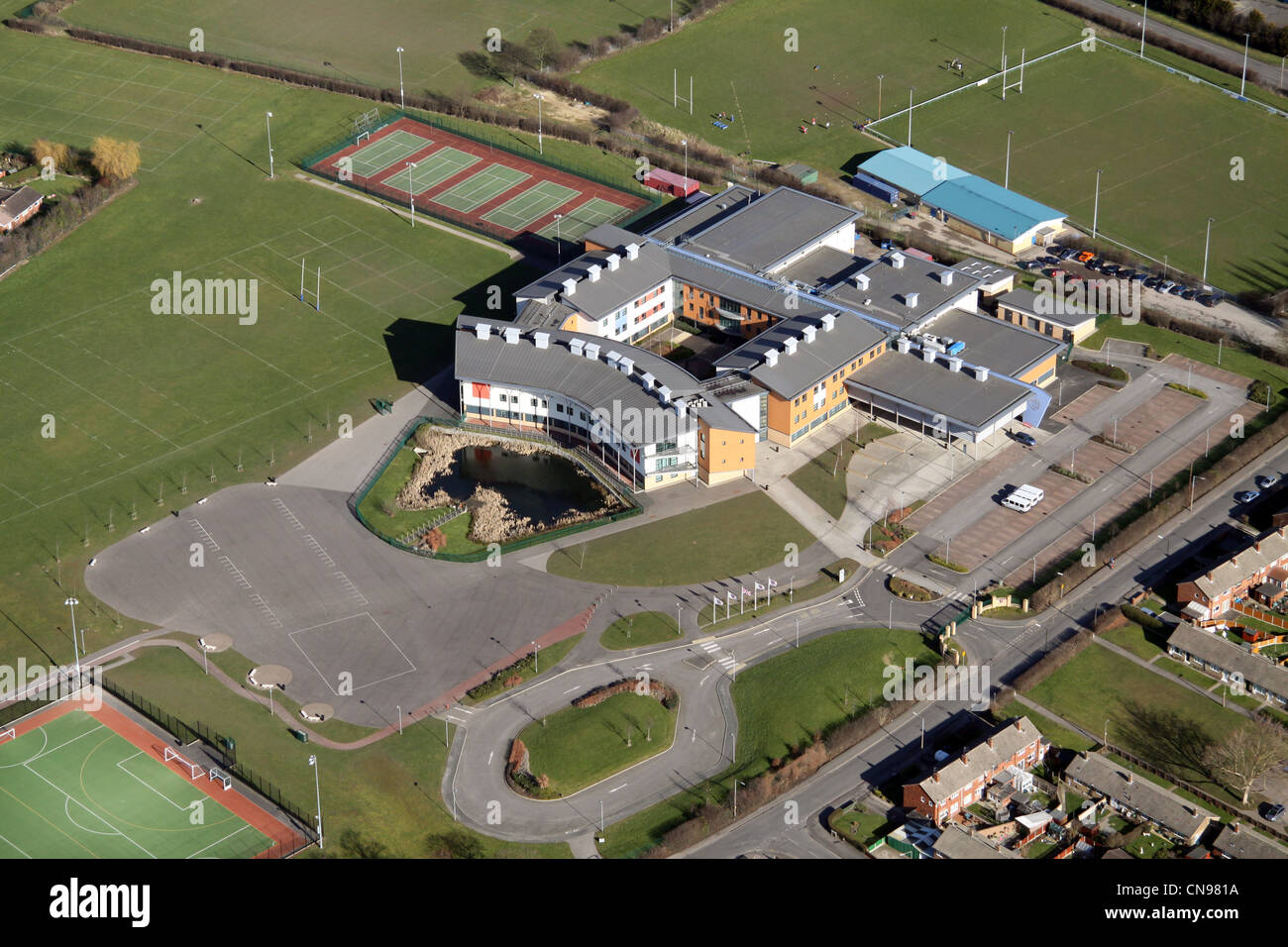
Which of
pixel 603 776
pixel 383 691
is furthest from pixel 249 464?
pixel 603 776

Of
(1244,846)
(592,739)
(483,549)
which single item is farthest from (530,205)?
(1244,846)

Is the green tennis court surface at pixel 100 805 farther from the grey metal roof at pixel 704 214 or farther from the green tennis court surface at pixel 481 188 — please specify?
the green tennis court surface at pixel 481 188

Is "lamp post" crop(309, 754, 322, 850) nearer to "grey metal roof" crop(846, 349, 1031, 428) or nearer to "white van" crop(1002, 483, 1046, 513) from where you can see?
"white van" crop(1002, 483, 1046, 513)

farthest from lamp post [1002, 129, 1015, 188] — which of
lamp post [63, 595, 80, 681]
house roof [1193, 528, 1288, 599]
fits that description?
lamp post [63, 595, 80, 681]

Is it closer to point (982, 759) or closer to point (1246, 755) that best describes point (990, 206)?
point (1246, 755)

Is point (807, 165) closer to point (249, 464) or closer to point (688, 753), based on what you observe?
point (249, 464)

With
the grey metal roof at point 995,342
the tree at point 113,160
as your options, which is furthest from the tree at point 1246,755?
the tree at point 113,160
